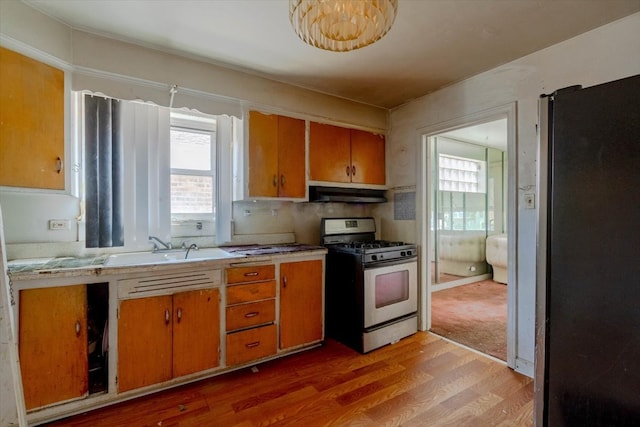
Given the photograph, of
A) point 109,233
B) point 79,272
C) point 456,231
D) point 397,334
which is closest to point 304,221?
point 397,334

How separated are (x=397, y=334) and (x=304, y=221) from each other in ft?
4.76

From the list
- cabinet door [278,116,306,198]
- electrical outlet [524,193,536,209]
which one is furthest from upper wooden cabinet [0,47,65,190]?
electrical outlet [524,193,536,209]

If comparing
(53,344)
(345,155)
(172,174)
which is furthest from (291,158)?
(53,344)

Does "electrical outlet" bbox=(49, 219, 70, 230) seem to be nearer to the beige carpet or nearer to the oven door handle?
the oven door handle

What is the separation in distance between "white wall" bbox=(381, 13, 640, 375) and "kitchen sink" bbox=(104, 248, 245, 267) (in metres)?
2.12

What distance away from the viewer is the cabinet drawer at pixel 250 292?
7.35 feet

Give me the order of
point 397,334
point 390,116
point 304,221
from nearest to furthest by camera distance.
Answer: point 397,334 → point 304,221 → point 390,116

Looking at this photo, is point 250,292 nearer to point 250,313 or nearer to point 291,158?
point 250,313

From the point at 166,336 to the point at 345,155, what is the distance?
225 centimetres

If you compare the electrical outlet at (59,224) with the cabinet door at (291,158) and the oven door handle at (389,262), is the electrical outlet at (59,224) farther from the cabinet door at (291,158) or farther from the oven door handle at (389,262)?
the oven door handle at (389,262)

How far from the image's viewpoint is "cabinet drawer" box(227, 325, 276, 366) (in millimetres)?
2232

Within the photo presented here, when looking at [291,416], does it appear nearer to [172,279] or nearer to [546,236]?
[172,279]

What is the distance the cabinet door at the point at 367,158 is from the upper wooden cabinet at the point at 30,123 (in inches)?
94.5

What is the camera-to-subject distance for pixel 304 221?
10.5 feet
